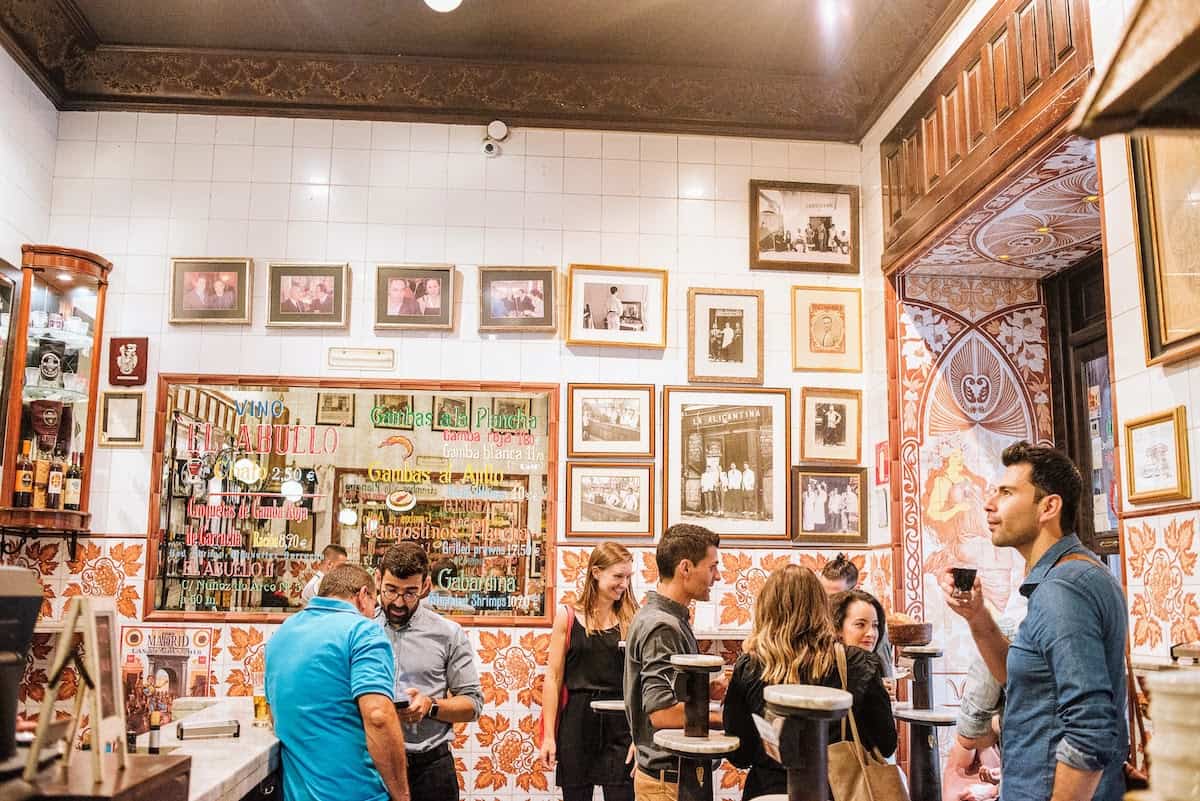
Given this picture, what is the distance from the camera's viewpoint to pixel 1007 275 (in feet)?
18.8

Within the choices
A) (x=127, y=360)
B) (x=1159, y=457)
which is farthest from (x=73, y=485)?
(x=1159, y=457)

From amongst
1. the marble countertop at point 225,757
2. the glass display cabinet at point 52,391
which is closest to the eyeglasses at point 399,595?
the marble countertop at point 225,757

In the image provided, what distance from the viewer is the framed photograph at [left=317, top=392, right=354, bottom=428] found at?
19.2 ft

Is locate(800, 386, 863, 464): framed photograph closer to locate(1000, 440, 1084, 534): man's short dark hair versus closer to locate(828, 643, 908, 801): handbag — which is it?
locate(828, 643, 908, 801): handbag

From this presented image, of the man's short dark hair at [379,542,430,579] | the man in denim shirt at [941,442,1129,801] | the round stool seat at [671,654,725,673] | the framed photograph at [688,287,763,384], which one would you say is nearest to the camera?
the man in denim shirt at [941,442,1129,801]

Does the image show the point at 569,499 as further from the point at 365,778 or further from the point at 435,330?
the point at 365,778

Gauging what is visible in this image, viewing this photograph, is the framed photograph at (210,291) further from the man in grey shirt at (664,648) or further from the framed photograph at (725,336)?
the man in grey shirt at (664,648)

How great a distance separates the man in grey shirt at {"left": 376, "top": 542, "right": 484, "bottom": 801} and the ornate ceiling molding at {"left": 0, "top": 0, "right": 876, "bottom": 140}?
3.22m

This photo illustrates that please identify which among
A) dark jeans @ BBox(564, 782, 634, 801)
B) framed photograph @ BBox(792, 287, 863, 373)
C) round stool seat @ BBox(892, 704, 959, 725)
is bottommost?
dark jeans @ BBox(564, 782, 634, 801)

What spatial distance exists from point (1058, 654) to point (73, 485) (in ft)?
16.6

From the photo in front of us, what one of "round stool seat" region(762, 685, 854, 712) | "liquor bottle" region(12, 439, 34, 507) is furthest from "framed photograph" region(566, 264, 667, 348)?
"round stool seat" region(762, 685, 854, 712)

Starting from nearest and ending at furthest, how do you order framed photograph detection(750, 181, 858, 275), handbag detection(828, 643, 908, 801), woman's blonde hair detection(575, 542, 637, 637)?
handbag detection(828, 643, 908, 801) → woman's blonde hair detection(575, 542, 637, 637) → framed photograph detection(750, 181, 858, 275)

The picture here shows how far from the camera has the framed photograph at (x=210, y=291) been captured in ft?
19.4

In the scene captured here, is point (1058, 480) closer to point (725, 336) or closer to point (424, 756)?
point (424, 756)
